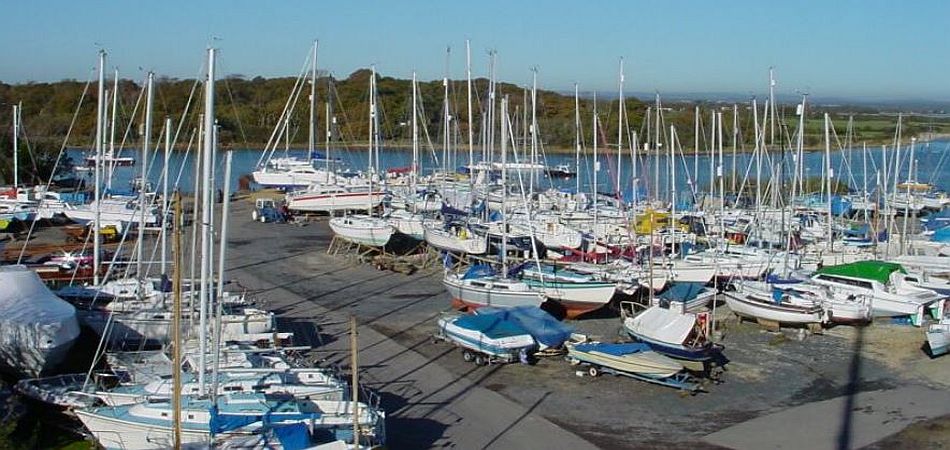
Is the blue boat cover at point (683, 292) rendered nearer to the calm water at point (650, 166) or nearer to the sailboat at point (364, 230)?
the sailboat at point (364, 230)

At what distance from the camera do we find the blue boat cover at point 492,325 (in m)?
21.5

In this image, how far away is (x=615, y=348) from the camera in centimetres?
2064

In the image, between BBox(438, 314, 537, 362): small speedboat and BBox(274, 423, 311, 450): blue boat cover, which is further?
BBox(438, 314, 537, 362): small speedboat

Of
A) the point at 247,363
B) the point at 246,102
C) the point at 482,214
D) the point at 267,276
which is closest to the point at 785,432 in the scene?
the point at 247,363

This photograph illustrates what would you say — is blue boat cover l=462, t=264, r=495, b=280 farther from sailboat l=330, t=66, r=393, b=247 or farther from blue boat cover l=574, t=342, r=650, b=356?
sailboat l=330, t=66, r=393, b=247

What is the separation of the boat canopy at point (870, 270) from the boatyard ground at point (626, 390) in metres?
1.65

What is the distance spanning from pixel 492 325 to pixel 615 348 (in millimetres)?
2699

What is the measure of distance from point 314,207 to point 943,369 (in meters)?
27.9

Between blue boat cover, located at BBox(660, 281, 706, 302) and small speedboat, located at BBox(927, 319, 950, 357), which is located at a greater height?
blue boat cover, located at BBox(660, 281, 706, 302)

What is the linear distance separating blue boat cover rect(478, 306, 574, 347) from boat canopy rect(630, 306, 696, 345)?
1.52 metres

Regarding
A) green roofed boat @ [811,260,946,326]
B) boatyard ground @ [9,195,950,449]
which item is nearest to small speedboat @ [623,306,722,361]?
boatyard ground @ [9,195,950,449]

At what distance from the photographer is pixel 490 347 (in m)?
21.2

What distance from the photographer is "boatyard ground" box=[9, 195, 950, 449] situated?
56.9ft

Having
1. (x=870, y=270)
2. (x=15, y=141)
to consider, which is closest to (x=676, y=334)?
(x=870, y=270)
